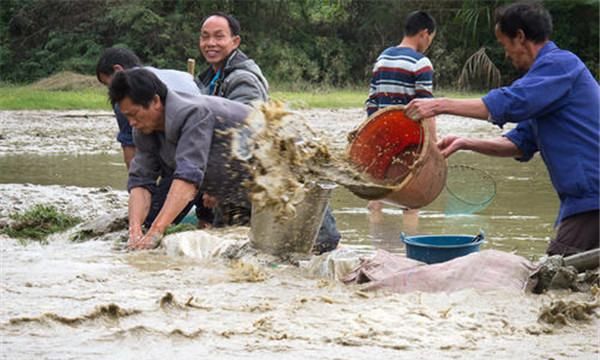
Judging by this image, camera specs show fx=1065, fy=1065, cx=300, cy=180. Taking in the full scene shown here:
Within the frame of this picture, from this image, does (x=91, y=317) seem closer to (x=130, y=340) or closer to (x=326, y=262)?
(x=130, y=340)

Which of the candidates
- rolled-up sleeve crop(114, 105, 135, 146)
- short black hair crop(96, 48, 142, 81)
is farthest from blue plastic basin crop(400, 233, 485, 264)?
short black hair crop(96, 48, 142, 81)

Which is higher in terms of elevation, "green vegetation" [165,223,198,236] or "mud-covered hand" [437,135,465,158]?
"mud-covered hand" [437,135,465,158]

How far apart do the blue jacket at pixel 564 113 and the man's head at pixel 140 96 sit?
2.12m

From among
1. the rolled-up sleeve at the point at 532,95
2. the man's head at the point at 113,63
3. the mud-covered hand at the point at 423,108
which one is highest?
the rolled-up sleeve at the point at 532,95

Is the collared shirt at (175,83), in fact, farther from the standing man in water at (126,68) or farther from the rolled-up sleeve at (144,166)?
the rolled-up sleeve at (144,166)

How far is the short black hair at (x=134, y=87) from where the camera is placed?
6.28 metres

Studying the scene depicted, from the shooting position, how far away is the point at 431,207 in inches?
372

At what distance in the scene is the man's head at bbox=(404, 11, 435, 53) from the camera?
8289mm

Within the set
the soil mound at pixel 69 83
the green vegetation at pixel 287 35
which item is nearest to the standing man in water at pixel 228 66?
the soil mound at pixel 69 83

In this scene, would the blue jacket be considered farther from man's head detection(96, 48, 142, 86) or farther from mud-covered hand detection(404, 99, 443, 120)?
man's head detection(96, 48, 142, 86)

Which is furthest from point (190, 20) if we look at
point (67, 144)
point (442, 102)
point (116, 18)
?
point (442, 102)

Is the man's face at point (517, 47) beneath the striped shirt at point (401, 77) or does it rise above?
above

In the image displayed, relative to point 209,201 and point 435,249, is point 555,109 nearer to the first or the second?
point 435,249

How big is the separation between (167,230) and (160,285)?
172 centimetres
